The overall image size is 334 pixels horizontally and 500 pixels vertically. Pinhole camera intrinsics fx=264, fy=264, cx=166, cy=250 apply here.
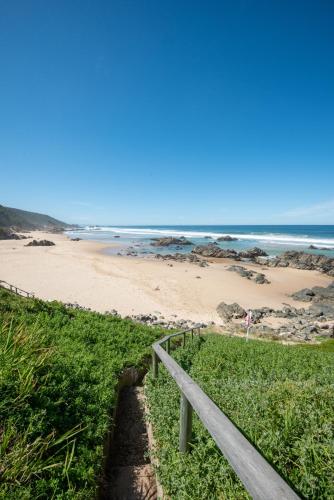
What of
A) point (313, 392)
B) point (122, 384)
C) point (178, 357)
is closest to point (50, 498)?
point (313, 392)

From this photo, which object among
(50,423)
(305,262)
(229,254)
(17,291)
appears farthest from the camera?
(229,254)

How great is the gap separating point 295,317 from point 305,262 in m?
26.9

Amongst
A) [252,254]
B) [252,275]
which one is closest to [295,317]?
[252,275]

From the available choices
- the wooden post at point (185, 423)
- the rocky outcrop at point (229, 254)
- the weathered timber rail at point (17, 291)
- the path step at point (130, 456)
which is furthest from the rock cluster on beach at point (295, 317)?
the rocky outcrop at point (229, 254)

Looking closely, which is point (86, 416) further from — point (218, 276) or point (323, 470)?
point (218, 276)

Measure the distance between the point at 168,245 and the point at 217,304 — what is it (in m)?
47.8

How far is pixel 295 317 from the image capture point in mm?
19969

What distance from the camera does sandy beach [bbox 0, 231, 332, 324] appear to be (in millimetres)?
21250

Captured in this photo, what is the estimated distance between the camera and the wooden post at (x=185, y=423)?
9.48ft

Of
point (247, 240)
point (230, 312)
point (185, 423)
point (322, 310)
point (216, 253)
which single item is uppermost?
point (185, 423)

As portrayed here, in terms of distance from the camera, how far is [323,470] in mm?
1966

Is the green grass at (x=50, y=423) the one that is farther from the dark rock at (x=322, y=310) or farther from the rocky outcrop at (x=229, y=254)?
the rocky outcrop at (x=229, y=254)

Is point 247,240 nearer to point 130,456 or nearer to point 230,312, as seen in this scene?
point 230,312

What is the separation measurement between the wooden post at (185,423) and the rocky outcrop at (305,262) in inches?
1637
